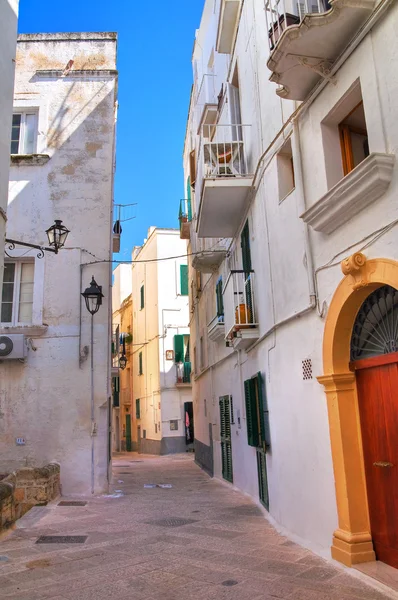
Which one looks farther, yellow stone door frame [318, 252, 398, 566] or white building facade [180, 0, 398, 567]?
yellow stone door frame [318, 252, 398, 566]

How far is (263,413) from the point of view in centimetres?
885

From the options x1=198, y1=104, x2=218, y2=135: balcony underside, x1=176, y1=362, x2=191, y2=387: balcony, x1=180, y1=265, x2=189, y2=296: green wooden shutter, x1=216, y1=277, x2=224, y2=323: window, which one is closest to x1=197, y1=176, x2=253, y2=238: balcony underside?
x1=216, y1=277, x2=224, y2=323: window

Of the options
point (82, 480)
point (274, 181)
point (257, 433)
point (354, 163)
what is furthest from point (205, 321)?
point (354, 163)

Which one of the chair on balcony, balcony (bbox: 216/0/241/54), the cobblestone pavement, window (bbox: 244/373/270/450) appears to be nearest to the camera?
the cobblestone pavement

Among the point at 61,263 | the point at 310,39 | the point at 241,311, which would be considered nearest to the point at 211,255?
the point at 61,263

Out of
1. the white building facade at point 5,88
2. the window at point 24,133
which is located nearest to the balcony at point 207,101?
the window at point 24,133

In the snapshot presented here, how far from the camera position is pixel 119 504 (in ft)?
34.0

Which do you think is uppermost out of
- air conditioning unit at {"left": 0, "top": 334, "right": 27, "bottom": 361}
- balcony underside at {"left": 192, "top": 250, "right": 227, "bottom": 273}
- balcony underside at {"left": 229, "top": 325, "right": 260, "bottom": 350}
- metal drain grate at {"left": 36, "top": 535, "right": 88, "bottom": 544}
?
balcony underside at {"left": 192, "top": 250, "right": 227, "bottom": 273}

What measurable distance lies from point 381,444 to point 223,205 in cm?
618

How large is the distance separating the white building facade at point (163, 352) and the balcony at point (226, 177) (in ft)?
50.9

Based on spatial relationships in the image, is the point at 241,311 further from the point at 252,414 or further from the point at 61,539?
the point at 61,539

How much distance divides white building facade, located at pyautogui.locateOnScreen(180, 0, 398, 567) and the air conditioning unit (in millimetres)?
4471

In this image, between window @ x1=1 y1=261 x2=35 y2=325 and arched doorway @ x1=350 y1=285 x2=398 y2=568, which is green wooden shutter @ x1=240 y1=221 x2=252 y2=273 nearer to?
arched doorway @ x1=350 y1=285 x2=398 y2=568

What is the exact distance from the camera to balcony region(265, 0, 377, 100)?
532 centimetres
